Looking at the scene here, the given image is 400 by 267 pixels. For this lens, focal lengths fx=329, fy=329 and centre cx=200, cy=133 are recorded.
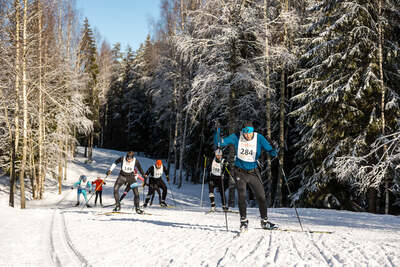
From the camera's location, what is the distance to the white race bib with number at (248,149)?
672cm

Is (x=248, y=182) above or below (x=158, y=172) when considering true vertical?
above

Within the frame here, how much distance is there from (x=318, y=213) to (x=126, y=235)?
7.12 metres

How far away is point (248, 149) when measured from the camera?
673cm

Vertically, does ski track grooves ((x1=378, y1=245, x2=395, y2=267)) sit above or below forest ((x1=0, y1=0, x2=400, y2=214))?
below

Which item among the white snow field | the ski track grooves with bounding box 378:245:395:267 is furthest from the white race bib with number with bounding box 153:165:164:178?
the ski track grooves with bounding box 378:245:395:267

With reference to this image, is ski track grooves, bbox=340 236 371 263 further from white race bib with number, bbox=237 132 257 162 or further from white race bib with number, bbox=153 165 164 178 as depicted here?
white race bib with number, bbox=153 165 164 178

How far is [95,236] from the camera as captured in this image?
7.00 meters

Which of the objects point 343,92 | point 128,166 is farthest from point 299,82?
point 128,166

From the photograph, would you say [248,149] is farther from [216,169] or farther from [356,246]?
[216,169]

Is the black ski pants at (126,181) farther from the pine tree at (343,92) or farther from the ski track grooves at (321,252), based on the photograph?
the pine tree at (343,92)

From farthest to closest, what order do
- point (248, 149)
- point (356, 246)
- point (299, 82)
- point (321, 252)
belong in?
point (299, 82) → point (248, 149) → point (356, 246) → point (321, 252)

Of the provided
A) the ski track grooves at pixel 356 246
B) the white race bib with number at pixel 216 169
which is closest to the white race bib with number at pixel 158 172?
the white race bib with number at pixel 216 169

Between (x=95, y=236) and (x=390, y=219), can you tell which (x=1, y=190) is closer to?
(x=95, y=236)

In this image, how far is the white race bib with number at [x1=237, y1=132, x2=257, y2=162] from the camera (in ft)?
22.1
